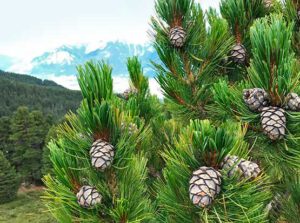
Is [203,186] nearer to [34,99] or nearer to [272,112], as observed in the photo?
[272,112]

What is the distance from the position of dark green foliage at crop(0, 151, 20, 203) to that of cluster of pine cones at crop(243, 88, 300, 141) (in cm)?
5548

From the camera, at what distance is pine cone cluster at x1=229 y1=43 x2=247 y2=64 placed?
391 centimetres

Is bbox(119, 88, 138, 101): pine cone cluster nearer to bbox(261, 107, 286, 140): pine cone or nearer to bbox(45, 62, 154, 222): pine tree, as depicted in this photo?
bbox(45, 62, 154, 222): pine tree

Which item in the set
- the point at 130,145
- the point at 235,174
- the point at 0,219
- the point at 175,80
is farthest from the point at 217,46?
the point at 0,219

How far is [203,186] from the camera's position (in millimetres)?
2078

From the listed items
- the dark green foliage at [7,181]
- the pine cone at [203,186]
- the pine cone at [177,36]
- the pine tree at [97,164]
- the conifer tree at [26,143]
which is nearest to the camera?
the pine cone at [203,186]

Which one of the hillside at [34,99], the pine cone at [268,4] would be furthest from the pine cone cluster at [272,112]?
the hillside at [34,99]

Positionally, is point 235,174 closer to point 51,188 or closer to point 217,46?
point 51,188

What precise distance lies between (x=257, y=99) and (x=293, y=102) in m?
0.23

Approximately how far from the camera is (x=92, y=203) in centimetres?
242

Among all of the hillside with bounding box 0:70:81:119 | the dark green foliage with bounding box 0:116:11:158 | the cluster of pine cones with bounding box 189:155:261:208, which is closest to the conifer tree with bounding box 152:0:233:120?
the cluster of pine cones with bounding box 189:155:261:208

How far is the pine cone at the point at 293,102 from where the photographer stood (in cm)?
253

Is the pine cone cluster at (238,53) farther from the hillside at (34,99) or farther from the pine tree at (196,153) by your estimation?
the hillside at (34,99)

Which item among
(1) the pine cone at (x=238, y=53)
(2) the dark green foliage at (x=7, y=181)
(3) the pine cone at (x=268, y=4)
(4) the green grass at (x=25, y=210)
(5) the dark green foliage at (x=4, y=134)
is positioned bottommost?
(4) the green grass at (x=25, y=210)
